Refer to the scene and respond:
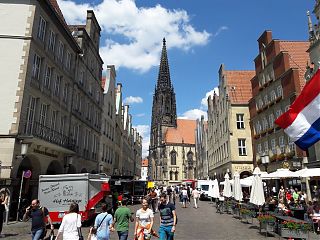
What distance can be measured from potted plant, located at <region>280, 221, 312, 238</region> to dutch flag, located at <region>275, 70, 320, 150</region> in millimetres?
5053

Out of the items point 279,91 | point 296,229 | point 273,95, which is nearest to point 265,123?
point 273,95

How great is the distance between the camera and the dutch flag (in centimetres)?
678

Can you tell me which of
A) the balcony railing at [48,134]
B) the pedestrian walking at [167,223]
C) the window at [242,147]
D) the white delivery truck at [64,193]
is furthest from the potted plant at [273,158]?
the pedestrian walking at [167,223]

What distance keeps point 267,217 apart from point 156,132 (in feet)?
334

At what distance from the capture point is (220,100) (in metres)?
45.1

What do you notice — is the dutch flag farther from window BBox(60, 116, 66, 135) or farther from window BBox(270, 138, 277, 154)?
window BBox(270, 138, 277, 154)

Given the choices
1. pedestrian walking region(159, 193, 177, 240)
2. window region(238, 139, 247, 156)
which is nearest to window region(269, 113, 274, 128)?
window region(238, 139, 247, 156)

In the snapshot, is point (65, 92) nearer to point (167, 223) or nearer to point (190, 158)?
point (167, 223)

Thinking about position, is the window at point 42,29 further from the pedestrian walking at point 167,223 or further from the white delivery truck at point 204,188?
the white delivery truck at point 204,188

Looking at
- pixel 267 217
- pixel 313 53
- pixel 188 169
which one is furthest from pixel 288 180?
pixel 188 169

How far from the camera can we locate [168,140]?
10812 centimetres

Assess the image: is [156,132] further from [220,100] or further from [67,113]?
[67,113]

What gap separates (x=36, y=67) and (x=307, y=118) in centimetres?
1690

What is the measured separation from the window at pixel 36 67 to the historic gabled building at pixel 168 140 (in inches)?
3477
